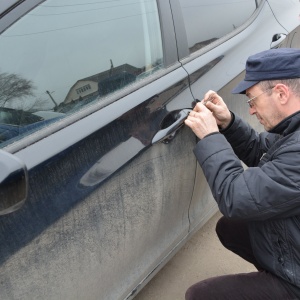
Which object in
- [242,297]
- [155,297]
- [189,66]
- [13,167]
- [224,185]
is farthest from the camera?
[155,297]

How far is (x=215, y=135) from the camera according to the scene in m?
1.41

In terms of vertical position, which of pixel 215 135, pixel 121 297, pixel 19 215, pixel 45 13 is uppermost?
pixel 45 13

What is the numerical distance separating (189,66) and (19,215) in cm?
91

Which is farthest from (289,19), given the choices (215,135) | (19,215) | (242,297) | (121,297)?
(19,215)

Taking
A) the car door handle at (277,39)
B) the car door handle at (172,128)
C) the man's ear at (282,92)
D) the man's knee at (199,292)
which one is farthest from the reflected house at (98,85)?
the car door handle at (277,39)

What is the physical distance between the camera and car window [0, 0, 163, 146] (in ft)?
3.66

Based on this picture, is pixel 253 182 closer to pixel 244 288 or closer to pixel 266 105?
pixel 266 105

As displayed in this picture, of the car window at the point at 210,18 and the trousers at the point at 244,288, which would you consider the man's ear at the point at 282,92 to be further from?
the trousers at the point at 244,288

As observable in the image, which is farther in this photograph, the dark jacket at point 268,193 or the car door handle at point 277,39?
the car door handle at point 277,39

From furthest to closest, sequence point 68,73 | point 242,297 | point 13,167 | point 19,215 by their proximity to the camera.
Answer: point 242,297 → point 68,73 → point 19,215 → point 13,167

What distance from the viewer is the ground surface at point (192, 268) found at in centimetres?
205

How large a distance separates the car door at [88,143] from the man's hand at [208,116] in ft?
0.19

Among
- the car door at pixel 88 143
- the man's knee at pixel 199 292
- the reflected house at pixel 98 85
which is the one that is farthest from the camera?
the man's knee at pixel 199 292

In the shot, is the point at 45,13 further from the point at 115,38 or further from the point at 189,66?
the point at 189,66
